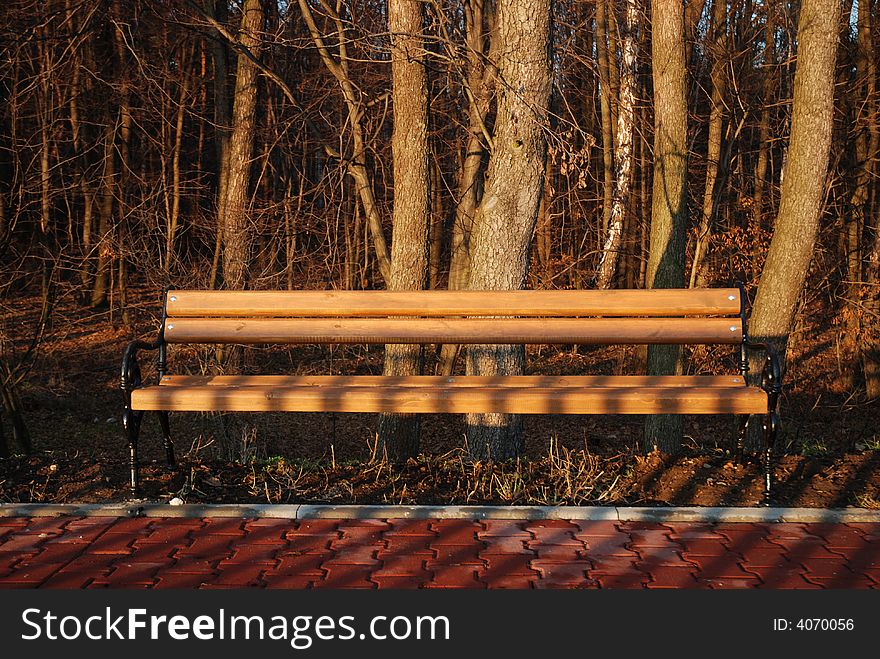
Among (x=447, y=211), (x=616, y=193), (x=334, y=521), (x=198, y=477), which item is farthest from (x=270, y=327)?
(x=447, y=211)

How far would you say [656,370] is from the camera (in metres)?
8.68

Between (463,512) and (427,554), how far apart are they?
0.55 metres

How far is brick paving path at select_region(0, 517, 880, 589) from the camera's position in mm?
4020

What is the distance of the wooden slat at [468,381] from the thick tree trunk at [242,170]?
15.4ft

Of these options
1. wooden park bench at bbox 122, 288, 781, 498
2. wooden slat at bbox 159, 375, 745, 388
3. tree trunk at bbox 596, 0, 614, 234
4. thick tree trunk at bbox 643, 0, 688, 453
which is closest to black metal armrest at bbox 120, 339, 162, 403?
wooden park bench at bbox 122, 288, 781, 498

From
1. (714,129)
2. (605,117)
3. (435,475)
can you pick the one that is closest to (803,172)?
(435,475)

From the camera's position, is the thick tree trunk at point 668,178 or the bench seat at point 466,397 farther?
the thick tree trunk at point 668,178

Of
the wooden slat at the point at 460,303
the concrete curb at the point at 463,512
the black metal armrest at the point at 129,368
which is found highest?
the wooden slat at the point at 460,303

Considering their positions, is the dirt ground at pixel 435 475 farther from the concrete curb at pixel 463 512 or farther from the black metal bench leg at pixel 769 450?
the concrete curb at pixel 463 512

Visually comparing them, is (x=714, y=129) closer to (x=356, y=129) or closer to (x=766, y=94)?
(x=766, y=94)

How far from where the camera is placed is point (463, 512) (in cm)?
482

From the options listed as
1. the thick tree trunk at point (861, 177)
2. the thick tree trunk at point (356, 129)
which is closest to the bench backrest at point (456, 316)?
the thick tree trunk at point (356, 129)

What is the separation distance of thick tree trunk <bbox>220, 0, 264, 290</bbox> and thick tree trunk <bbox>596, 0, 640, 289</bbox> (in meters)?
5.00

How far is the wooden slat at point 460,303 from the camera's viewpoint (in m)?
5.69
